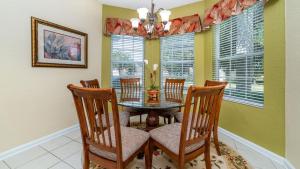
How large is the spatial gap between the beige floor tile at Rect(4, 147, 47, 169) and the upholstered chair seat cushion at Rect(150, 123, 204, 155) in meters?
1.58

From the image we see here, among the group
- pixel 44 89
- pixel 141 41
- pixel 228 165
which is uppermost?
pixel 141 41

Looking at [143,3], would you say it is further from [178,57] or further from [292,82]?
[292,82]

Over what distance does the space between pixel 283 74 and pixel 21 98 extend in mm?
3347

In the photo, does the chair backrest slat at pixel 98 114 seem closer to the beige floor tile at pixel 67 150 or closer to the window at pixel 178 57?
the beige floor tile at pixel 67 150

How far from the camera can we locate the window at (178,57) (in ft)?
11.1

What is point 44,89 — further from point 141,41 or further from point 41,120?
point 141,41

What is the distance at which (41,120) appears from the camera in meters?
2.26

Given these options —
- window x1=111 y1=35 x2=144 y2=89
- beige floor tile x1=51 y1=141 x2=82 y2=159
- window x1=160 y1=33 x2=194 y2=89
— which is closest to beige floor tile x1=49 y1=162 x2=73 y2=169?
beige floor tile x1=51 y1=141 x2=82 y2=159

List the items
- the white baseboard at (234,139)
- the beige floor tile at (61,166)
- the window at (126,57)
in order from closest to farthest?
the beige floor tile at (61,166)
the white baseboard at (234,139)
the window at (126,57)

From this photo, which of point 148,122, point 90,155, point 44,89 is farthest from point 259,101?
point 44,89

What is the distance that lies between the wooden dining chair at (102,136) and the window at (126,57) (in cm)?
236

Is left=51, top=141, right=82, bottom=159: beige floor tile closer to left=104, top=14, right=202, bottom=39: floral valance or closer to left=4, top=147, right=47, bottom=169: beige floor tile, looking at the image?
left=4, top=147, right=47, bottom=169: beige floor tile

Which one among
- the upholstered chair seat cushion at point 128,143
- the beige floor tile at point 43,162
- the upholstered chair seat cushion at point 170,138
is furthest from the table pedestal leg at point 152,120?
the beige floor tile at point 43,162

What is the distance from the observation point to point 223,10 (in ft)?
8.02
